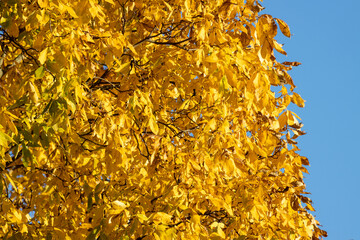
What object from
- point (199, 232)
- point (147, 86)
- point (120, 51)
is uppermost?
point (147, 86)

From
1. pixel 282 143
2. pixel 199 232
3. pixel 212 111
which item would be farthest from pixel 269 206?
pixel 199 232

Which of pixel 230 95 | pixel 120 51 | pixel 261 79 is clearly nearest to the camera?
pixel 120 51

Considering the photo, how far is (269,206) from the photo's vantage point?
595cm

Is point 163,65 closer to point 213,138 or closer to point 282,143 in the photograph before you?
point 213,138

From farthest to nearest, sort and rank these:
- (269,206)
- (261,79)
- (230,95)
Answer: (269,206) → (230,95) → (261,79)

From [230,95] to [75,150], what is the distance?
1.81 metres

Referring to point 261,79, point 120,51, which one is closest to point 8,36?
point 120,51

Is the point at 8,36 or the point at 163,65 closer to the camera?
the point at 8,36

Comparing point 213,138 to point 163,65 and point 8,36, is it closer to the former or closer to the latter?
point 163,65

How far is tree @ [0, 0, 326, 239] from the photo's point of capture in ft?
13.3

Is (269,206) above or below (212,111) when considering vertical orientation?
below

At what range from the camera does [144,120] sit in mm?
5102

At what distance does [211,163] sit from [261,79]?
0.97 meters

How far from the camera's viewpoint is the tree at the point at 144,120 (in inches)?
160
